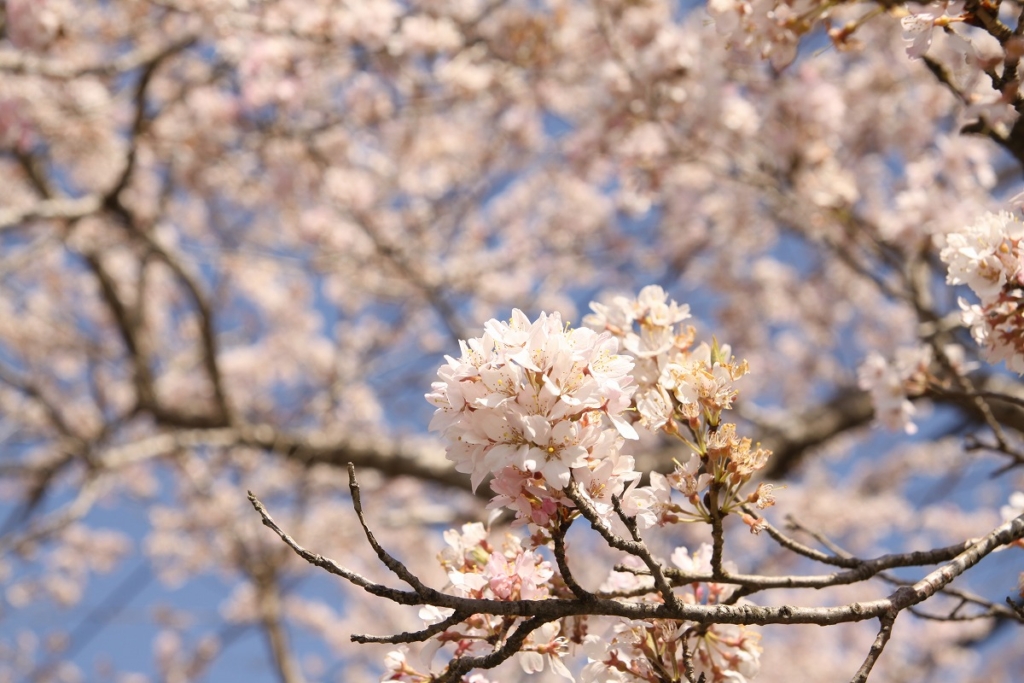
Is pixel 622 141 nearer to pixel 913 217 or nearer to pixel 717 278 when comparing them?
pixel 913 217

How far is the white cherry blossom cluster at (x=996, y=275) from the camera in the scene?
1.41m

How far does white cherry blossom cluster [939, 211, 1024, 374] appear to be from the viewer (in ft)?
4.62

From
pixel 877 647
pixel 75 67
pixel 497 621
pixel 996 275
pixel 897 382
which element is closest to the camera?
pixel 877 647

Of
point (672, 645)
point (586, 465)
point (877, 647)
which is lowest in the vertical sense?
point (877, 647)

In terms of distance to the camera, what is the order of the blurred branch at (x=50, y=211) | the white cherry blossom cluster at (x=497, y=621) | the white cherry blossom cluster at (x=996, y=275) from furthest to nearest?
the blurred branch at (x=50, y=211)
the white cherry blossom cluster at (x=996, y=275)
the white cherry blossom cluster at (x=497, y=621)

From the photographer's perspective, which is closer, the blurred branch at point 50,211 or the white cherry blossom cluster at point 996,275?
the white cherry blossom cluster at point 996,275

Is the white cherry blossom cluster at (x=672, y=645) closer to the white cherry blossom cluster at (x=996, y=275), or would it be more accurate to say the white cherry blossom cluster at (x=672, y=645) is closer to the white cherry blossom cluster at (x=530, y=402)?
the white cherry blossom cluster at (x=530, y=402)

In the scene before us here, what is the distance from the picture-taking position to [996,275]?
1.42m

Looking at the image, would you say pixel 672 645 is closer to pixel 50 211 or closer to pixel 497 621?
pixel 497 621

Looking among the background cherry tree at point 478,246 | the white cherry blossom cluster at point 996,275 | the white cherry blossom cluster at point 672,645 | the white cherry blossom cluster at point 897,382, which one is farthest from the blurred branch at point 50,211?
the white cherry blossom cluster at point 996,275

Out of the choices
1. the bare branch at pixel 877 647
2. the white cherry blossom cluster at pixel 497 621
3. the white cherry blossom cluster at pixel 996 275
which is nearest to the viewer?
the bare branch at pixel 877 647

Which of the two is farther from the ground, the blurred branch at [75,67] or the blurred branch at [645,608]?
the blurred branch at [75,67]

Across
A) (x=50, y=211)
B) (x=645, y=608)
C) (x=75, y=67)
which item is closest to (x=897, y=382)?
(x=645, y=608)

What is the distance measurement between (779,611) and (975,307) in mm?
810
